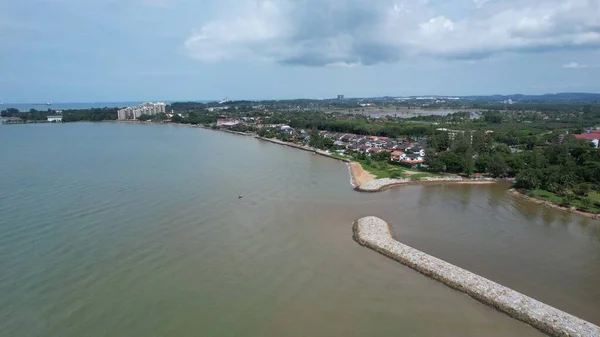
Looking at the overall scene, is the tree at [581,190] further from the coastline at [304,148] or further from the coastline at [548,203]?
the coastline at [304,148]

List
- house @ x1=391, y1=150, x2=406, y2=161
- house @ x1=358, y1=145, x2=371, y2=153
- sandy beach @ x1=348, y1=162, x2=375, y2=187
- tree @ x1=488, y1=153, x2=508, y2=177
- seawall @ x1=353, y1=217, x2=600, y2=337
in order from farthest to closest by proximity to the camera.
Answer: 1. house @ x1=358, y1=145, x2=371, y2=153
2. house @ x1=391, y1=150, x2=406, y2=161
3. tree @ x1=488, y1=153, x2=508, y2=177
4. sandy beach @ x1=348, y1=162, x2=375, y2=187
5. seawall @ x1=353, y1=217, x2=600, y2=337

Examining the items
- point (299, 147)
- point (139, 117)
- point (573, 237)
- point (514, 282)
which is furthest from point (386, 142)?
point (139, 117)

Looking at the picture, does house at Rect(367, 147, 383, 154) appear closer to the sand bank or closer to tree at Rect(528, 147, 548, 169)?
the sand bank

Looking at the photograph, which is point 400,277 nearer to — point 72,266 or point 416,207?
point 416,207

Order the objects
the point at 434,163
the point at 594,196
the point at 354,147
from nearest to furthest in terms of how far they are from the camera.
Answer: the point at 594,196, the point at 434,163, the point at 354,147

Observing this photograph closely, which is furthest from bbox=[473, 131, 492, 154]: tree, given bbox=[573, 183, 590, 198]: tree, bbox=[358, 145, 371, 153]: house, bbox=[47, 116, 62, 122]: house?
bbox=[47, 116, 62, 122]: house

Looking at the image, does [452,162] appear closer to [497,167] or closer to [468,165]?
[468,165]

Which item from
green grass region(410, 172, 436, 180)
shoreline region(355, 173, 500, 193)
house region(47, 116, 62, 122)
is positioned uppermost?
house region(47, 116, 62, 122)

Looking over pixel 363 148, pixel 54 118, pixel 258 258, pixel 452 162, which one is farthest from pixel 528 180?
pixel 54 118
